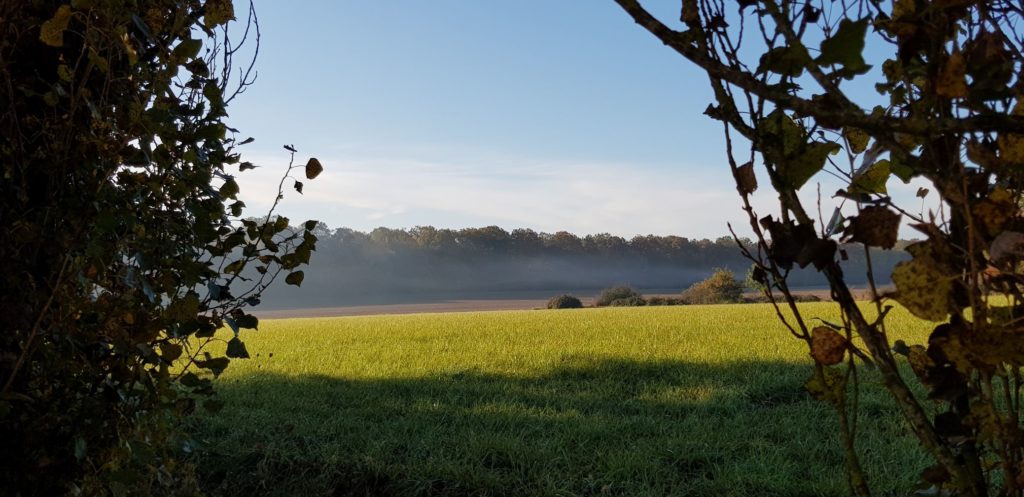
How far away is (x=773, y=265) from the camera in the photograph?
1.07 metres

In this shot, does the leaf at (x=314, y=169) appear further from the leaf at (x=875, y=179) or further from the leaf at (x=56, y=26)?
the leaf at (x=875, y=179)

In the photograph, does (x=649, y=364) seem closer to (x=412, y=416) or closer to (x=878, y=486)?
(x=412, y=416)

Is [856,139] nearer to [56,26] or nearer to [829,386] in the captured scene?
[829,386]

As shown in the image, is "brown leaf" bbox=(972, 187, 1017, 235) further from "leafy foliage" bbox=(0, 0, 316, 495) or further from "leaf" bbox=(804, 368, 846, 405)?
"leafy foliage" bbox=(0, 0, 316, 495)

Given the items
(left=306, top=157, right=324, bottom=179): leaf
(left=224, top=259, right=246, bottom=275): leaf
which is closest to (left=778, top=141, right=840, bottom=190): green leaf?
(left=306, top=157, right=324, bottom=179): leaf

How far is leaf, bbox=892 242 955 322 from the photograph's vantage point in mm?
931

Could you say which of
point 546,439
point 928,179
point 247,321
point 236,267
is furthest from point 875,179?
point 546,439

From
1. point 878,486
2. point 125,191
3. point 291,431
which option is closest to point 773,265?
point 125,191

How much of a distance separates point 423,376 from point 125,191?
187 inches

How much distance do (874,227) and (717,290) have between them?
27328mm

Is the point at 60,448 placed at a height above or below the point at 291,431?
above

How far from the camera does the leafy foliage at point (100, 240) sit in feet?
6.67

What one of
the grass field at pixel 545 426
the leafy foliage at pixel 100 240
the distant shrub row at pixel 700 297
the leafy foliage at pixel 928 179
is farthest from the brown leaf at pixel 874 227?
the distant shrub row at pixel 700 297

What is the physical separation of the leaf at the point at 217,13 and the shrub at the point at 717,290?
25.4m
